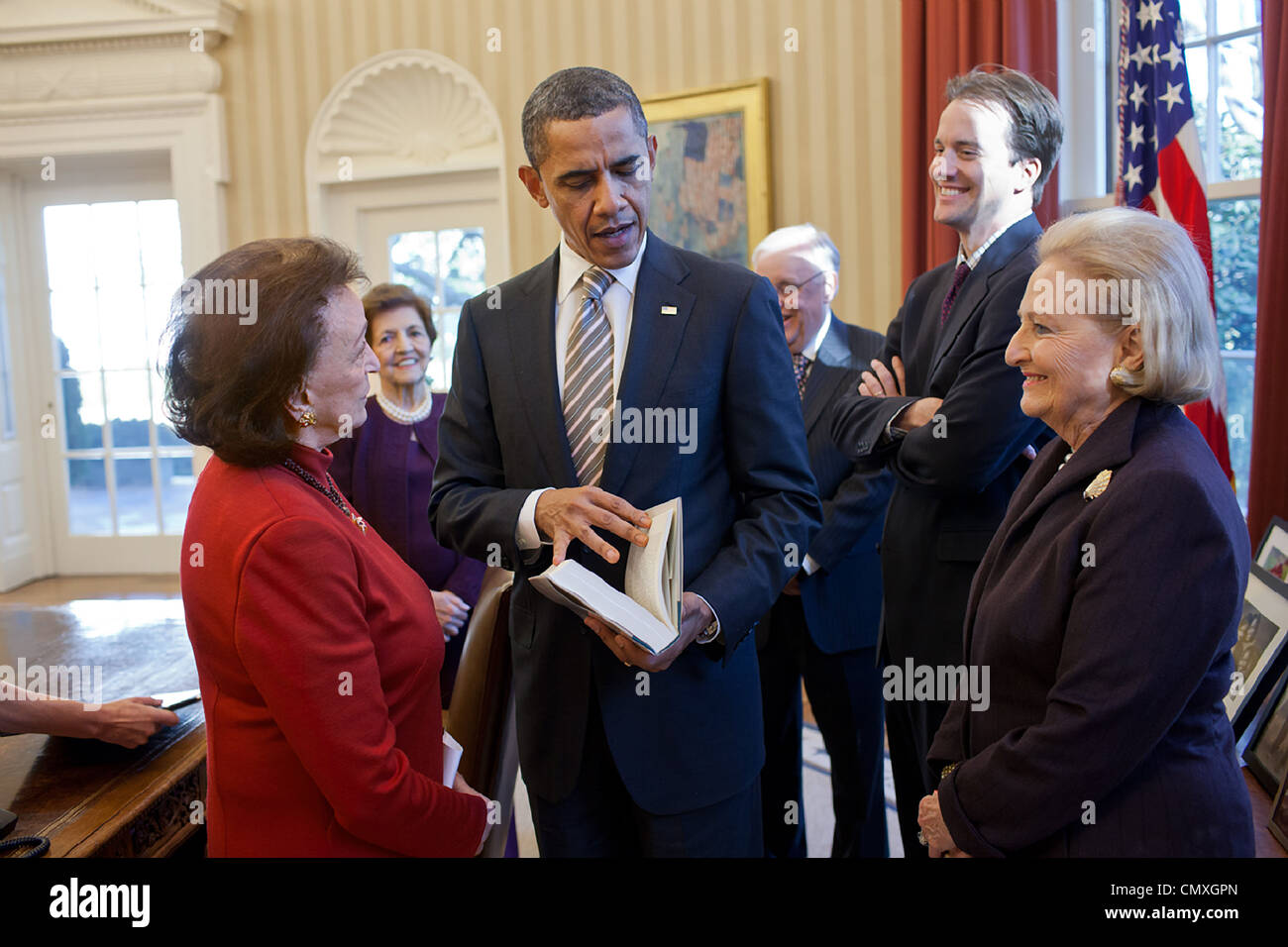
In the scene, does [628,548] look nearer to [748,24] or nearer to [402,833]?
[402,833]

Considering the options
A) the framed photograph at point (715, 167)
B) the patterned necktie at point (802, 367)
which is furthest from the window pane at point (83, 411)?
the patterned necktie at point (802, 367)

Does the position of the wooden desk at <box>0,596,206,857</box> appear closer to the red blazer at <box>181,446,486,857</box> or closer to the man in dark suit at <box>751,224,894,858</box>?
the red blazer at <box>181,446,486,857</box>

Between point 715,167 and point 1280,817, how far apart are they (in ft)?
14.3

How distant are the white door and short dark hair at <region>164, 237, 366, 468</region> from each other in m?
5.79

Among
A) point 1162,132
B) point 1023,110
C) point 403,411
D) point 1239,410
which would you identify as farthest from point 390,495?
point 1239,410

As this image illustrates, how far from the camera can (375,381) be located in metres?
5.44

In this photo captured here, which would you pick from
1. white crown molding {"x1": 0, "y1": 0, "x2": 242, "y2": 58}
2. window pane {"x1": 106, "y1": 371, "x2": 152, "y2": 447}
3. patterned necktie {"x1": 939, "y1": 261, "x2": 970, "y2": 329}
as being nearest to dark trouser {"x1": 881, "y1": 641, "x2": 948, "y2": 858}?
patterned necktie {"x1": 939, "y1": 261, "x2": 970, "y2": 329}

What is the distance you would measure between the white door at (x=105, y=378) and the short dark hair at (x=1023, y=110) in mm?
5797

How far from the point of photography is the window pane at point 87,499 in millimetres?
7004

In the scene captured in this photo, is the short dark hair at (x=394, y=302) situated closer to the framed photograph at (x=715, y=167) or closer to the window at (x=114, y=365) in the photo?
the framed photograph at (x=715, y=167)

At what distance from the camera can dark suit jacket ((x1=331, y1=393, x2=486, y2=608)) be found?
2854 millimetres

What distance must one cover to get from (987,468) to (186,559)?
149 centimetres

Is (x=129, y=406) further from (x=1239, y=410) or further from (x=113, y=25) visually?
(x=1239, y=410)
